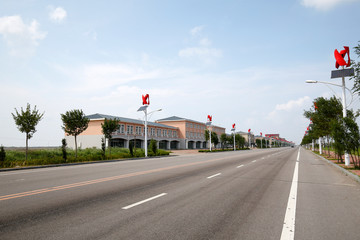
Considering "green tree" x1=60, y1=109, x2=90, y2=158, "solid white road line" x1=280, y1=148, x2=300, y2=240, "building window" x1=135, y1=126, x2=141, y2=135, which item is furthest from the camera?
"building window" x1=135, y1=126, x2=141, y2=135

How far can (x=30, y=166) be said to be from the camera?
1848 cm

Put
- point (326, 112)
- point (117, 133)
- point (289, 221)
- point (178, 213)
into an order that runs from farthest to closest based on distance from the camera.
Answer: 1. point (117, 133)
2. point (326, 112)
3. point (178, 213)
4. point (289, 221)

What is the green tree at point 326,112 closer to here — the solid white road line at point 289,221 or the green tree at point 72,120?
the solid white road line at point 289,221

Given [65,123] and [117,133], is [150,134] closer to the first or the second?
[117,133]

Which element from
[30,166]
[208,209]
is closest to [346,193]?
[208,209]

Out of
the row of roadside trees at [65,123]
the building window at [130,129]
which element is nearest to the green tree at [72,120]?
the row of roadside trees at [65,123]

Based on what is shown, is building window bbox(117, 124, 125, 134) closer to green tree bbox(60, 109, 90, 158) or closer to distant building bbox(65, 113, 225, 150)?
distant building bbox(65, 113, 225, 150)

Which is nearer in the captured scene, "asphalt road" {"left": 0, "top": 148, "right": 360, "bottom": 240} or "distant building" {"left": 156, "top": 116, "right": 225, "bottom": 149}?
"asphalt road" {"left": 0, "top": 148, "right": 360, "bottom": 240}

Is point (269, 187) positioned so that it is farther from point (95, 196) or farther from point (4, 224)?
point (4, 224)

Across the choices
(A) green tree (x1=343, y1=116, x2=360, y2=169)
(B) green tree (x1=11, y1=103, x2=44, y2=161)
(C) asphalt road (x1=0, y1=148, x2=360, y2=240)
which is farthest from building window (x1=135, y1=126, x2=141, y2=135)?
(C) asphalt road (x1=0, y1=148, x2=360, y2=240)

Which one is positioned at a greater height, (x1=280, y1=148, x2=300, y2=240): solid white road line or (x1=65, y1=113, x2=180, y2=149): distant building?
(x1=65, y1=113, x2=180, y2=149): distant building

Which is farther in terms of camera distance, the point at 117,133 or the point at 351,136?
the point at 117,133

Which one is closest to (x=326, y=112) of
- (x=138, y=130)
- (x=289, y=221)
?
(x=289, y=221)

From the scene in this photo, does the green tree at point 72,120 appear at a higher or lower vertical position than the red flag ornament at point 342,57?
lower
